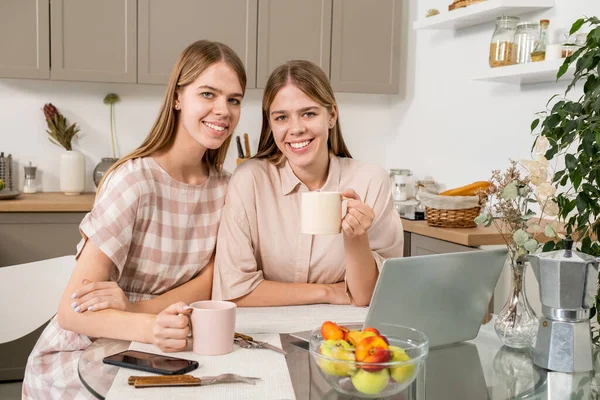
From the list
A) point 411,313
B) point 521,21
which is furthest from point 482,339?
point 521,21

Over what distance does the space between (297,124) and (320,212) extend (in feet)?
1.60

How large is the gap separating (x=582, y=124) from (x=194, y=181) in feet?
3.40

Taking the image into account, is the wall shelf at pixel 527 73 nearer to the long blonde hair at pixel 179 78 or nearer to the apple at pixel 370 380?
the long blonde hair at pixel 179 78

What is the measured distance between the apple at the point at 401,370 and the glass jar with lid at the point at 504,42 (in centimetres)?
233

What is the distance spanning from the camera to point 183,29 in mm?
3623

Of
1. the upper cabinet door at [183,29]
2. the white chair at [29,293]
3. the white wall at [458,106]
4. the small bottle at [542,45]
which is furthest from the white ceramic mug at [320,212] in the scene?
the upper cabinet door at [183,29]

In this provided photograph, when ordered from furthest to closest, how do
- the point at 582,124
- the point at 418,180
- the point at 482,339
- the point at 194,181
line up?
the point at 418,180 → the point at 194,181 → the point at 482,339 → the point at 582,124

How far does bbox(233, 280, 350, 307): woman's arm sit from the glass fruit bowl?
656 mm

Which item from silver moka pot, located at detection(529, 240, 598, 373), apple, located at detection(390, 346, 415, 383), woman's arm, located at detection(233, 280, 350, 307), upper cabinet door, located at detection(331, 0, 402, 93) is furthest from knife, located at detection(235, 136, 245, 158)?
apple, located at detection(390, 346, 415, 383)

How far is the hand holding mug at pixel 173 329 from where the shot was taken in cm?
121

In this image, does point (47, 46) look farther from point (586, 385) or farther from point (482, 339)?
point (586, 385)

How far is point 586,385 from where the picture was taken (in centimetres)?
110

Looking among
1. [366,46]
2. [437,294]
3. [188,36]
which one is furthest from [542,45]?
[437,294]

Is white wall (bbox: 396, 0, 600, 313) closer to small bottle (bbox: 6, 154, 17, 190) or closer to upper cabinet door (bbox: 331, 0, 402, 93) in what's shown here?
upper cabinet door (bbox: 331, 0, 402, 93)
